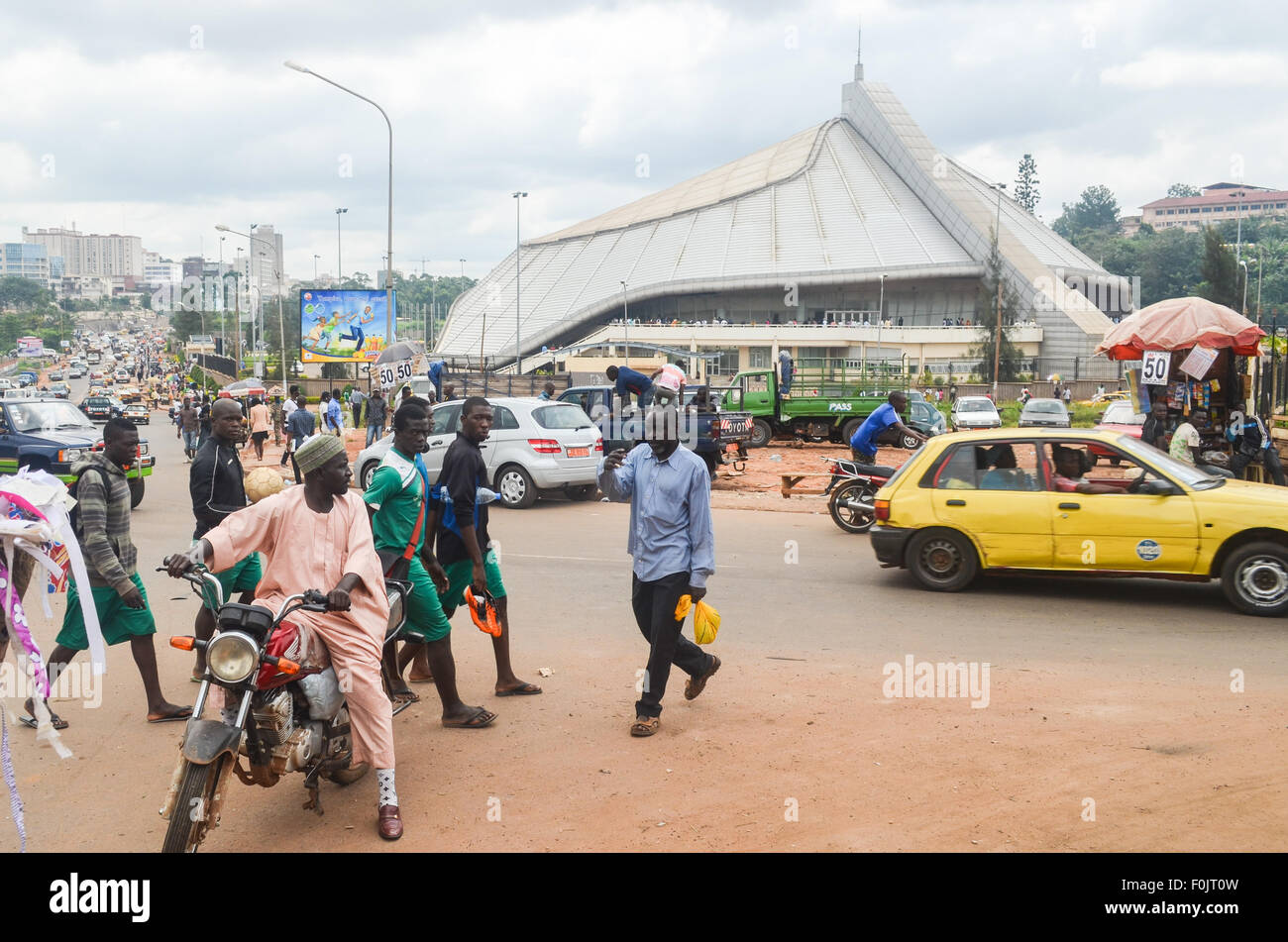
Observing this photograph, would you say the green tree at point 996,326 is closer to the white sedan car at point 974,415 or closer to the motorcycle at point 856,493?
the white sedan car at point 974,415

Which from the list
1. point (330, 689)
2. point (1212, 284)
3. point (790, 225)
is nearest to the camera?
point (330, 689)

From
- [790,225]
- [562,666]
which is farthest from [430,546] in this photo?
[790,225]

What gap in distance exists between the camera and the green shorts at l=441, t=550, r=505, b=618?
6.36 meters

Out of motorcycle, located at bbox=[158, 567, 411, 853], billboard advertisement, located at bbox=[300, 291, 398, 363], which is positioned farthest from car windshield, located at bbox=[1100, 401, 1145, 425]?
billboard advertisement, located at bbox=[300, 291, 398, 363]

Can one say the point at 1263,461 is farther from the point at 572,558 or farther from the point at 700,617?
the point at 700,617

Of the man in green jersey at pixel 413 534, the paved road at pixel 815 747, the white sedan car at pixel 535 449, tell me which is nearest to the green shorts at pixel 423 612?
the man in green jersey at pixel 413 534

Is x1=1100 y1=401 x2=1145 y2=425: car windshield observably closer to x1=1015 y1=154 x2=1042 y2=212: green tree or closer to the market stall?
the market stall

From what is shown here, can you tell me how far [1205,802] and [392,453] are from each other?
426 centimetres

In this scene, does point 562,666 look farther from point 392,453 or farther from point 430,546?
point 392,453

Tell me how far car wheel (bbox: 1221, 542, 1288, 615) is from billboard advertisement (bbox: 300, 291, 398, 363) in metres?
33.8

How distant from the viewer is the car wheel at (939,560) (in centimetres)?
943

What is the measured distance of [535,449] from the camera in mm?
15523

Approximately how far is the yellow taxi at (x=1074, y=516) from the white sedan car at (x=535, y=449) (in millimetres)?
6555

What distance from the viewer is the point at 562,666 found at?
24.0ft
